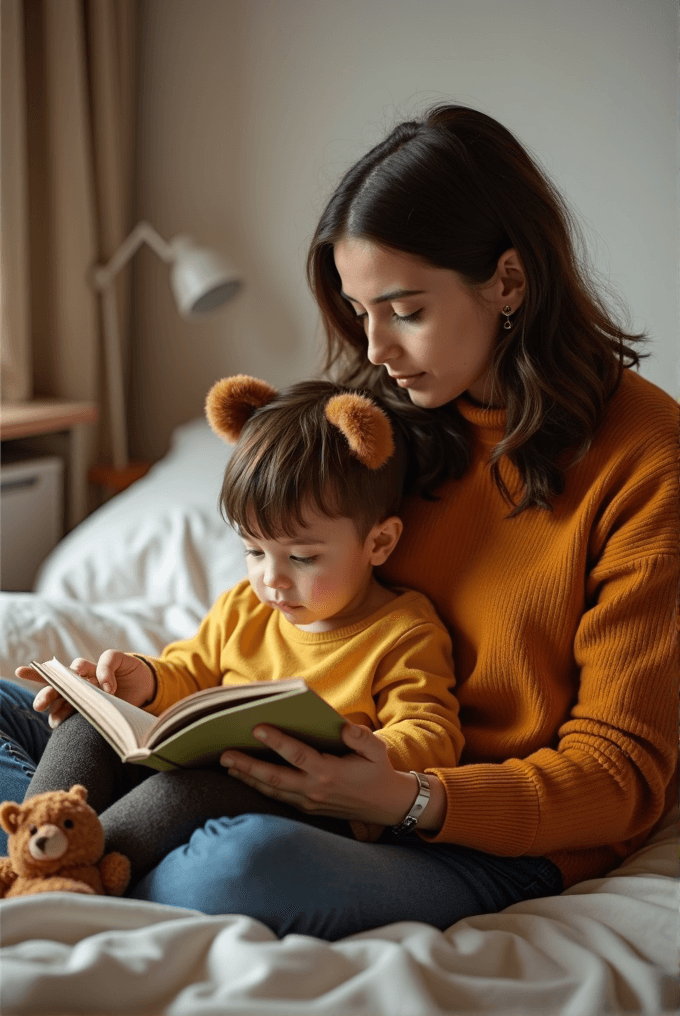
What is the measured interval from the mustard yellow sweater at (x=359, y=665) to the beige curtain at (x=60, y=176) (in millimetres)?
1452

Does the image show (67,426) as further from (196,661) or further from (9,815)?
(9,815)

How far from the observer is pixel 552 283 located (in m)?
1.13

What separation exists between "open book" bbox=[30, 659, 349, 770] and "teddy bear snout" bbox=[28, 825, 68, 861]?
9 cm

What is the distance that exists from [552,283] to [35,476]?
1.62 metres

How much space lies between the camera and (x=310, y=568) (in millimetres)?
1110

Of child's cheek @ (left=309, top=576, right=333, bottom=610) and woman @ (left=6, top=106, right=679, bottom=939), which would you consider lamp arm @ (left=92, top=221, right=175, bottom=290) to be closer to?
woman @ (left=6, top=106, right=679, bottom=939)

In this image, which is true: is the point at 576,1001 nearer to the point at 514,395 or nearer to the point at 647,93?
the point at 514,395

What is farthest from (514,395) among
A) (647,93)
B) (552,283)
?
(647,93)

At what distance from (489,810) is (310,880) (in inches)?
8.4

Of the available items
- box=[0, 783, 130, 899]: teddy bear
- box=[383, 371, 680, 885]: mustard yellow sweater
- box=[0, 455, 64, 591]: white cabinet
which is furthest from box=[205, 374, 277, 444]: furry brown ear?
box=[0, 455, 64, 591]: white cabinet

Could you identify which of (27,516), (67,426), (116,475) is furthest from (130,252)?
(27,516)

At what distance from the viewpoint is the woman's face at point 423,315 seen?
1099mm

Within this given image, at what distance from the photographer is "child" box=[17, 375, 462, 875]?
1.03 meters

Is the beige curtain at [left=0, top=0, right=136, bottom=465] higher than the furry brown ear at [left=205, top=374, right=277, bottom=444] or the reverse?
higher
